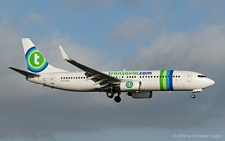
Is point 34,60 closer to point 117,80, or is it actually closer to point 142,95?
point 117,80

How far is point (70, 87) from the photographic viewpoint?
8362 centimetres

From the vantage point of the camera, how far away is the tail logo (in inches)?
3447

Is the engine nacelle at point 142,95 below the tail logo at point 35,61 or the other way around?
below

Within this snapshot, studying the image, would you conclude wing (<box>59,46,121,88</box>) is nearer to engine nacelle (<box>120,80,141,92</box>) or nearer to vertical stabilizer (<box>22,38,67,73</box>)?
engine nacelle (<box>120,80,141,92</box>)

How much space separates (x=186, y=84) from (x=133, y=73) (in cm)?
673

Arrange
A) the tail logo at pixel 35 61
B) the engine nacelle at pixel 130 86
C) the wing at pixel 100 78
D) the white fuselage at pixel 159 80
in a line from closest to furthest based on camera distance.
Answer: the white fuselage at pixel 159 80 < the wing at pixel 100 78 < the engine nacelle at pixel 130 86 < the tail logo at pixel 35 61

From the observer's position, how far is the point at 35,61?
290 ft

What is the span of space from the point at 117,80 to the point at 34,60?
1385cm

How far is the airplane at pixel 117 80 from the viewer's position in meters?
79.1

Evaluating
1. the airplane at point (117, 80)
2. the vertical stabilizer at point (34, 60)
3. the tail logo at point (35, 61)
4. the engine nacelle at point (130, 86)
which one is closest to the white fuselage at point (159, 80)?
the airplane at point (117, 80)

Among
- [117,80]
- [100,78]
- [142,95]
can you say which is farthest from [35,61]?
[142,95]

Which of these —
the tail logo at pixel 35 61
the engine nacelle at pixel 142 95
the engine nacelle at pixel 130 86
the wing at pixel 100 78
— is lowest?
the engine nacelle at pixel 142 95

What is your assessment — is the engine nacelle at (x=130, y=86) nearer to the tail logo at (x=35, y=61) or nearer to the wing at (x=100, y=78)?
the wing at (x=100, y=78)

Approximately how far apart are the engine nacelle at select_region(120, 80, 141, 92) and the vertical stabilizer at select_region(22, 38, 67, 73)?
34.1 feet
